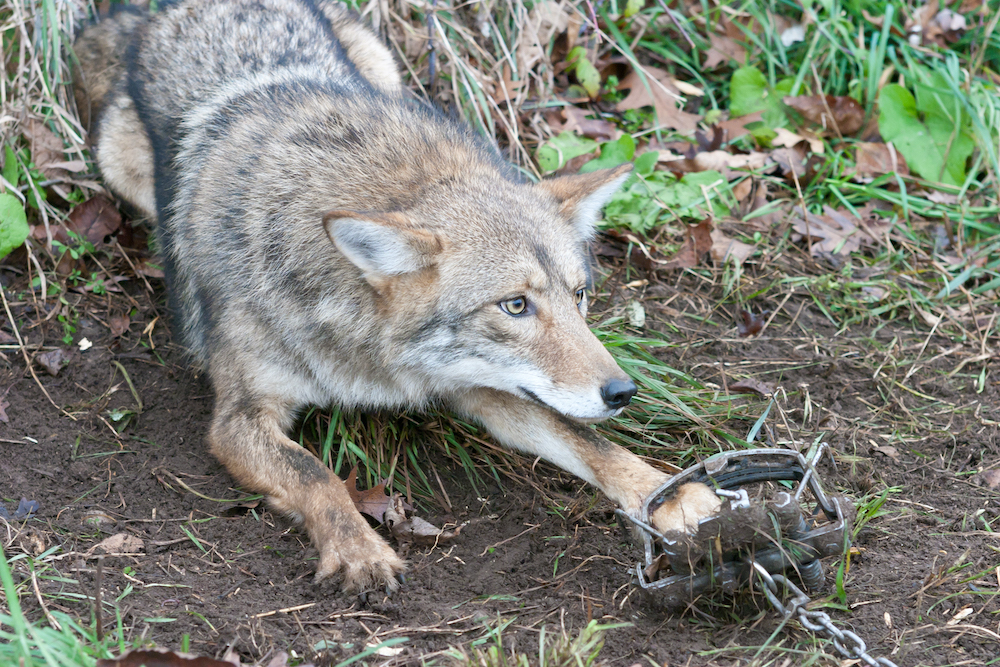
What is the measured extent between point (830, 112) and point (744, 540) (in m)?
4.29

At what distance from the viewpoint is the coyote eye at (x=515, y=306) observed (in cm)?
346

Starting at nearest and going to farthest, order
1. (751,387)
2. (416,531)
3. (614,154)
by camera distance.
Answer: (416,531) < (751,387) < (614,154)

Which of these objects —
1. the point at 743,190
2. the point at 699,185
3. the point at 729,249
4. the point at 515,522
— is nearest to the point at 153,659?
the point at 515,522

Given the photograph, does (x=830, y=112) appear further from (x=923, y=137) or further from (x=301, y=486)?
(x=301, y=486)

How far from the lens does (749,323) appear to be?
4.87 meters

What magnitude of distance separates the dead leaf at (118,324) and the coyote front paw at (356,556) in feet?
6.36

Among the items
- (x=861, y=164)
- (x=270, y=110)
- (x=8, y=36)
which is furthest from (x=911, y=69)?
(x=8, y=36)

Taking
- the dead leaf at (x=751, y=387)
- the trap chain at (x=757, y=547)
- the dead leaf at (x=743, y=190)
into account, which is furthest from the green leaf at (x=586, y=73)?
the trap chain at (x=757, y=547)

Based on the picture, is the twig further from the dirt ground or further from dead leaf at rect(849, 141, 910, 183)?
dead leaf at rect(849, 141, 910, 183)

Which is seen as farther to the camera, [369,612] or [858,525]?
[858,525]

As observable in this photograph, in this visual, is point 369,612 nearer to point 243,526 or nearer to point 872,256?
point 243,526

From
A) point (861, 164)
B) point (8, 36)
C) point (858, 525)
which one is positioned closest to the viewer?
point (858, 525)

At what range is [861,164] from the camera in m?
5.88

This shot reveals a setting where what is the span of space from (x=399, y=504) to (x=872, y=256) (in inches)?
139
